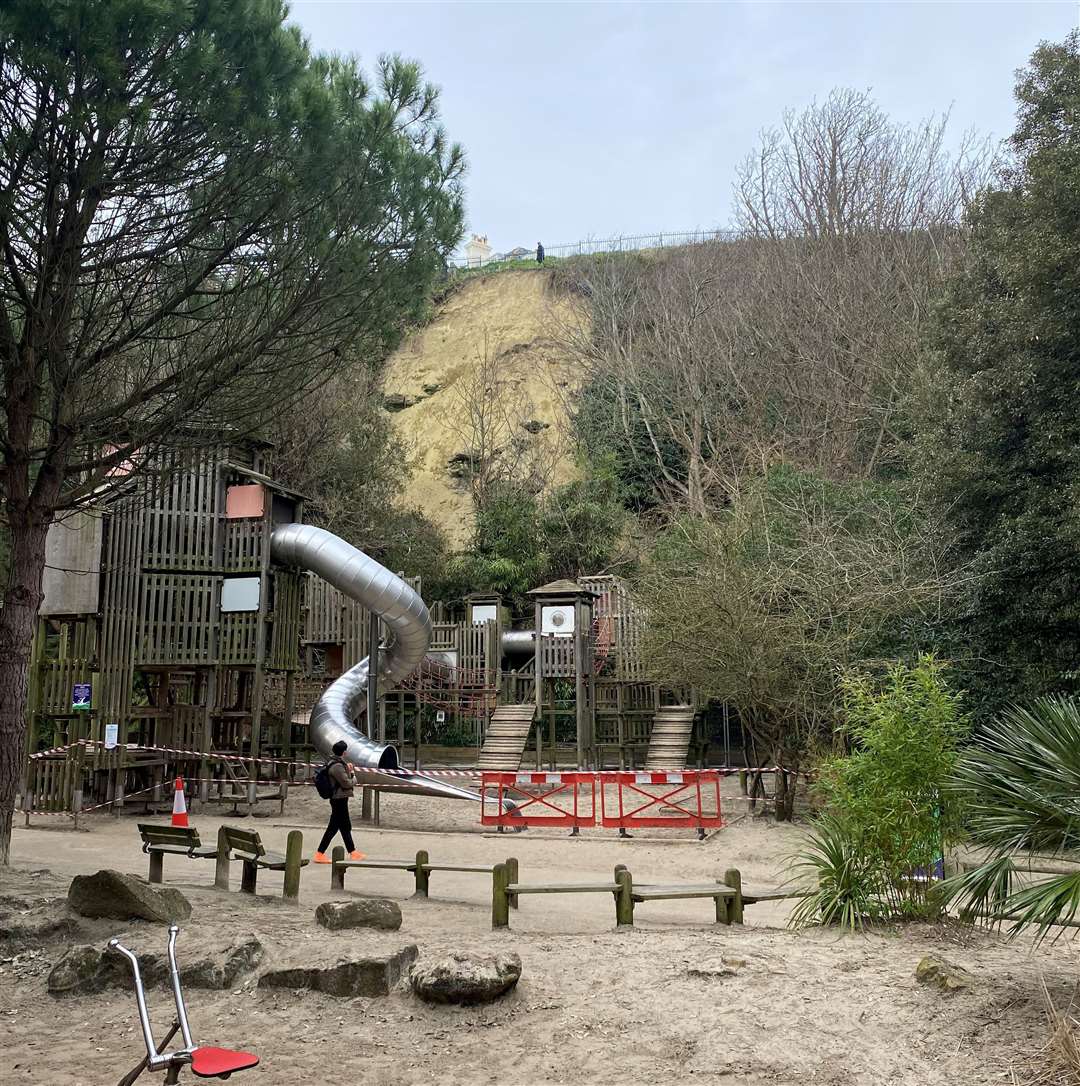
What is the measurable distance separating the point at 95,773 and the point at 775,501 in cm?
1433

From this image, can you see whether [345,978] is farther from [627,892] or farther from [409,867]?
[409,867]

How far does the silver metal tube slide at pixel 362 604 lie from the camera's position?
19078mm

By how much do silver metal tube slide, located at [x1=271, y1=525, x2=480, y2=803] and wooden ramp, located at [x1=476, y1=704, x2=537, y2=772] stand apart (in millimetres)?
2780

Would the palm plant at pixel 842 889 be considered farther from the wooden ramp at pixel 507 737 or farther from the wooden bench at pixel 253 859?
the wooden ramp at pixel 507 737

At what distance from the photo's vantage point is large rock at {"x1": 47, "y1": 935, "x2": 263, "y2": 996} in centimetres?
698

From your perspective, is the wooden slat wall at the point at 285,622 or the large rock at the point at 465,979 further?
the wooden slat wall at the point at 285,622

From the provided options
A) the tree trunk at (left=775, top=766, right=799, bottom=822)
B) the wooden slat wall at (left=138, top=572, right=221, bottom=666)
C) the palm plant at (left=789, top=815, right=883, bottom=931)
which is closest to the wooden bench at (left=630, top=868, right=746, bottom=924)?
the palm plant at (left=789, top=815, right=883, bottom=931)

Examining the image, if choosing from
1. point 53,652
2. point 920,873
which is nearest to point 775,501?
point 920,873

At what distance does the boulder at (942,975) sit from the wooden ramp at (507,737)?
15247mm

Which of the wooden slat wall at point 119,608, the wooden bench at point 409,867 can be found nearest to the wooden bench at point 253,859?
the wooden bench at point 409,867

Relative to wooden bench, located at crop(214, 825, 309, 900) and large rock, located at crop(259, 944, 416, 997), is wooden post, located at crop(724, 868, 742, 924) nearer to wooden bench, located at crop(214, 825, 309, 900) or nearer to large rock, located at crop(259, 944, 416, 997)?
large rock, located at crop(259, 944, 416, 997)

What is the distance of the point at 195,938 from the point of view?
7.61 meters

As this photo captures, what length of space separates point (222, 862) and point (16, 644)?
2.79m

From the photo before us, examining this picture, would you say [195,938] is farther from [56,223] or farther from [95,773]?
[95,773]
